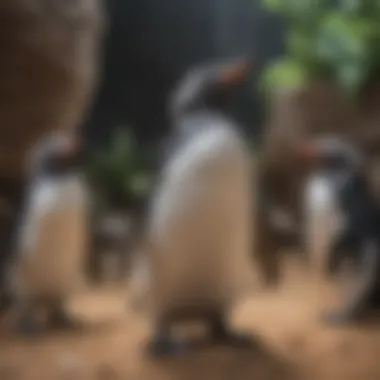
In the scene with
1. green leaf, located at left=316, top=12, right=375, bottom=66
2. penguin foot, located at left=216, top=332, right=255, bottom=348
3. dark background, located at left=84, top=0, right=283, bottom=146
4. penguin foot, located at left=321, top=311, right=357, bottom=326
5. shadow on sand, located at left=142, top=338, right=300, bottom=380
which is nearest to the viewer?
shadow on sand, located at left=142, top=338, right=300, bottom=380

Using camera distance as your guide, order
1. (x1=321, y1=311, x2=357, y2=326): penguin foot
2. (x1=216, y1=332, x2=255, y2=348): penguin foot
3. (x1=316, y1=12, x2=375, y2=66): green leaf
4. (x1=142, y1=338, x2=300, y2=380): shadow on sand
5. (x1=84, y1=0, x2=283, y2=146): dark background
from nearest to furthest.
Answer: (x1=142, y1=338, x2=300, y2=380): shadow on sand < (x1=216, y1=332, x2=255, y2=348): penguin foot < (x1=321, y1=311, x2=357, y2=326): penguin foot < (x1=84, y1=0, x2=283, y2=146): dark background < (x1=316, y1=12, x2=375, y2=66): green leaf

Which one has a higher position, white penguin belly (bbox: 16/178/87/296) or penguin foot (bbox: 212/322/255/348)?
white penguin belly (bbox: 16/178/87/296)

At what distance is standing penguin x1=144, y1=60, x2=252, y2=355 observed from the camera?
0.96 m

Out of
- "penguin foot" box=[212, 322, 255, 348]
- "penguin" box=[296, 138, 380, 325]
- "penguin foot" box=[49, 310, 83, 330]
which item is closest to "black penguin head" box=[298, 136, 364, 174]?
"penguin" box=[296, 138, 380, 325]

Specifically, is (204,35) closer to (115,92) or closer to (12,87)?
(115,92)

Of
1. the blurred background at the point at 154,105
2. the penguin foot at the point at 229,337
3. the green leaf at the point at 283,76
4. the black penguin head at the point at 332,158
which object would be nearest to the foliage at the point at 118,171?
the blurred background at the point at 154,105

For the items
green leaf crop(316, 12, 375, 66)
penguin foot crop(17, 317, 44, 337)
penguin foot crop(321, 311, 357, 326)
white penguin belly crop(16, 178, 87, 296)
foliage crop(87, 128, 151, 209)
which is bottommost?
penguin foot crop(321, 311, 357, 326)

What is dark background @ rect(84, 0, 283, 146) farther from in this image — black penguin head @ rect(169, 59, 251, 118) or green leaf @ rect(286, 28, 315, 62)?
black penguin head @ rect(169, 59, 251, 118)

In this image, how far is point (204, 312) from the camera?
3.25ft

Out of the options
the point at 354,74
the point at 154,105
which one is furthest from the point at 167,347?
the point at 354,74

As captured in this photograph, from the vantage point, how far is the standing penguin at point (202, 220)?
Answer: 0.96 meters

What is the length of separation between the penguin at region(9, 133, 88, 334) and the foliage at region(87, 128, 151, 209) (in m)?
0.27

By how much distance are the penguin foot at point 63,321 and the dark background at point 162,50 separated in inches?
13.8

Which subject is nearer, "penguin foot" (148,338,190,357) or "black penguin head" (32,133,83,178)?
"penguin foot" (148,338,190,357)
